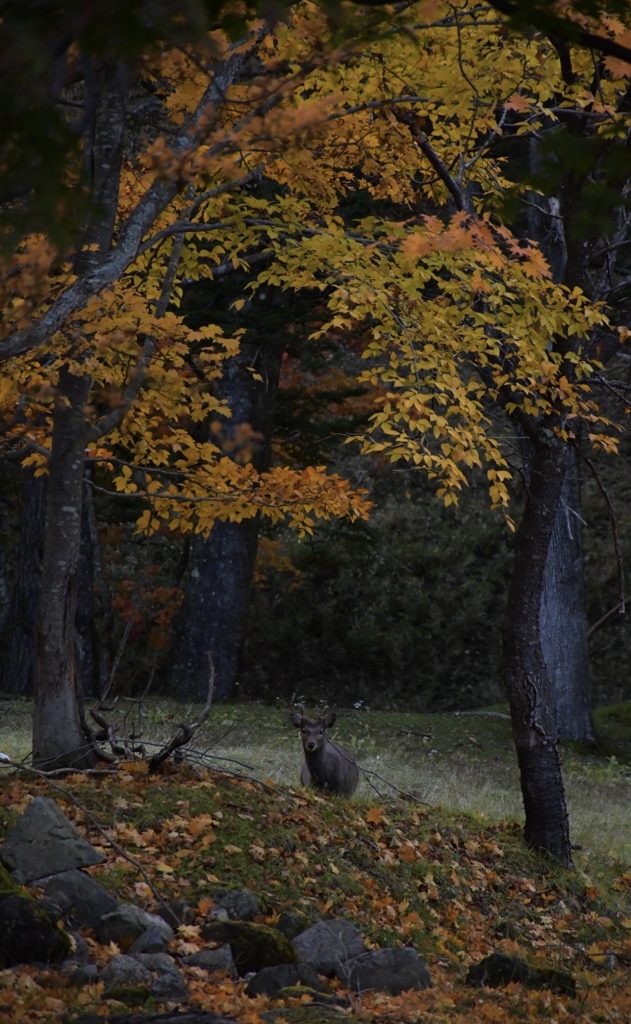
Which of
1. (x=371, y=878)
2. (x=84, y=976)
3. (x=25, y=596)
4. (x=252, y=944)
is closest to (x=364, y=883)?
(x=371, y=878)

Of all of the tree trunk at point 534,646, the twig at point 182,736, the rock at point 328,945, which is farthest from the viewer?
the tree trunk at point 534,646

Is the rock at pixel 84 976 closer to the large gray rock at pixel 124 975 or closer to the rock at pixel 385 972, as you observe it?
the large gray rock at pixel 124 975

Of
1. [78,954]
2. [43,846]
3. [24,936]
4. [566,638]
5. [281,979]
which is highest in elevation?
[566,638]

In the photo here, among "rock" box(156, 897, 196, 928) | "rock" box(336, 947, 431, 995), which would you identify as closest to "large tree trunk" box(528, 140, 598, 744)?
"rock" box(336, 947, 431, 995)

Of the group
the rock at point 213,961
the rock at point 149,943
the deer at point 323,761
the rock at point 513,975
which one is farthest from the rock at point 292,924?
the deer at point 323,761

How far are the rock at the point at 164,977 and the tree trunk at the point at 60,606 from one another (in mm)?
2635

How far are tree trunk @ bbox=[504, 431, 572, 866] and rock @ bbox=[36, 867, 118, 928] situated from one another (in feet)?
13.5

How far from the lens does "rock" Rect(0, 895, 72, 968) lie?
5.67 m

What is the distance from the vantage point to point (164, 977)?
546cm

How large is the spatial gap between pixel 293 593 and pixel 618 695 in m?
6.92

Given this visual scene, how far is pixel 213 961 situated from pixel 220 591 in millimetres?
12596

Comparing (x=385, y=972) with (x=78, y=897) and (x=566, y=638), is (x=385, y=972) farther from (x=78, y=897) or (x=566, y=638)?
(x=566, y=638)

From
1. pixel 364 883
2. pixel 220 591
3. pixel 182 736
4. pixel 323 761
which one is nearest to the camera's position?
pixel 364 883

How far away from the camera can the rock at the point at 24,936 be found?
567 cm
